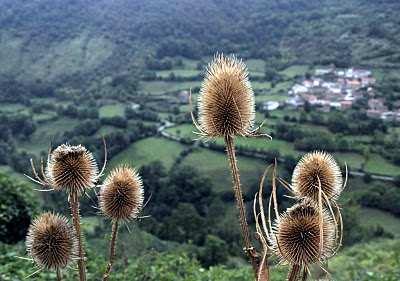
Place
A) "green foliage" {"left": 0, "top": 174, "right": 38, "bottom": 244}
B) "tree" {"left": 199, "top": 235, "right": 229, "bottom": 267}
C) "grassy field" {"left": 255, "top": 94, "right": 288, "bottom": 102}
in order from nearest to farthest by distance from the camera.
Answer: "green foliage" {"left": 0, "top": 174, "right": 38, "bottom": 244} → "tree" {"left": 199, "top": 235, "right": 229, "bottom": 267} → "grassy field" {"left": 255, "top": 94, "right": 288, "bottom": 102}

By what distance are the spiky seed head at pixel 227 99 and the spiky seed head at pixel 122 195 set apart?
38.1 inches

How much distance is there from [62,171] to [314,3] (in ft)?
356

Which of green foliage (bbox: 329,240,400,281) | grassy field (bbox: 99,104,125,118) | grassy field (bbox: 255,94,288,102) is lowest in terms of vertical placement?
grassy field (bbox: 99,104,125,118)

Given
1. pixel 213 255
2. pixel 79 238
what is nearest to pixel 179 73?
pixel 213 255

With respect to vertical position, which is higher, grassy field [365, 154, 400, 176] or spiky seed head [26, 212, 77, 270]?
spiky seed head [26, 212, 77, 270]

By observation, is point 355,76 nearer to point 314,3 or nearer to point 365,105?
point 365,105

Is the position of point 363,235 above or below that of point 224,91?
below

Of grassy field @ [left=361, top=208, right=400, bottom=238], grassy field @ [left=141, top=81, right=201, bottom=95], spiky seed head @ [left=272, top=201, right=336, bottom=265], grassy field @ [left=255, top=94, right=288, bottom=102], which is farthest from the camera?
grassy field @ [left=141, top=81, right=201, bottom=95]

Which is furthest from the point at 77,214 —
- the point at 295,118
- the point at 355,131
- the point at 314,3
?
the point at 314,3

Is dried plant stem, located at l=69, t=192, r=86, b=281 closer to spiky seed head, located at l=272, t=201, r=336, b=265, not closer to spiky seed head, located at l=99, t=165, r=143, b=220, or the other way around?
spiky seed head, located at l=99, t=165, r=143, b=220

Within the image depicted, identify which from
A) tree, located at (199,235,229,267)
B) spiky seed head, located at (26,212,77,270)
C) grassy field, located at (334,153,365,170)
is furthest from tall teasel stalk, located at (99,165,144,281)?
grassy field, located at (334,153,365,170)

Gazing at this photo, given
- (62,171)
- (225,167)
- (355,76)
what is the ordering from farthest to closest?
(355,76) → (225,167) → (62,171)

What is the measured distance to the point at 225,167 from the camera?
4797 cm

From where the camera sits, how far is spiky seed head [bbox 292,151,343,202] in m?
3.51
